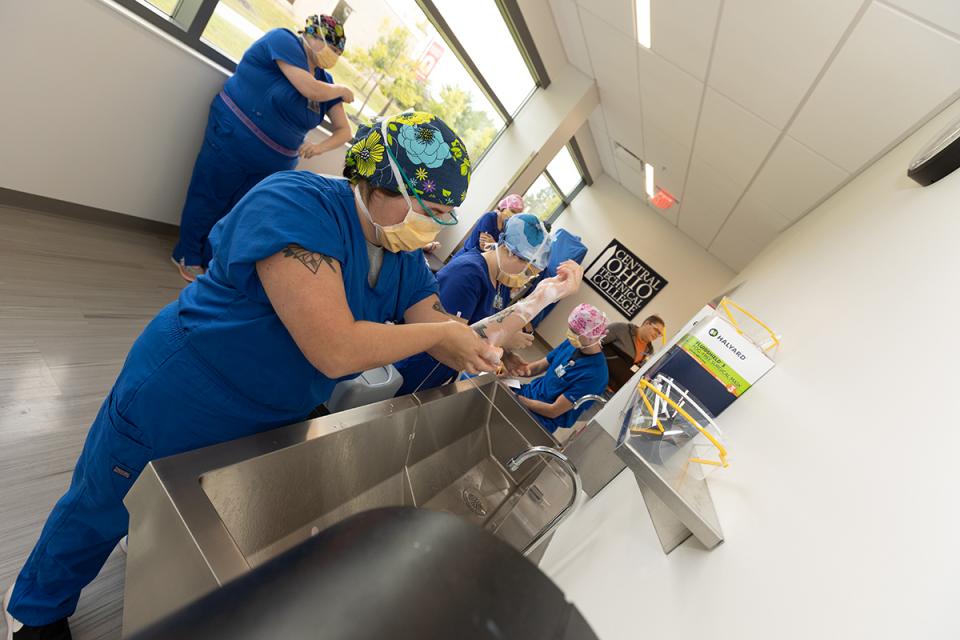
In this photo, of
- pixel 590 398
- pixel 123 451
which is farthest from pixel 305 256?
pixel 590 398

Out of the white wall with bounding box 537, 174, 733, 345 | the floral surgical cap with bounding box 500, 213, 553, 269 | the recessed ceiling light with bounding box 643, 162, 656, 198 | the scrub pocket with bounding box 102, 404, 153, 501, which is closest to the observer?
the scrub pocket with bounding box 102, 404, 153, 501

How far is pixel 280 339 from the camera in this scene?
940 millimetres

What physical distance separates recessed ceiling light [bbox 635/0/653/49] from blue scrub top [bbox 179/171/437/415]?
8.79ft

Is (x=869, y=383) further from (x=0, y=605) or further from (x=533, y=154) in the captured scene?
(x=533, y=154)

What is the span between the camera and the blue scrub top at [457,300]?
6.22 ft

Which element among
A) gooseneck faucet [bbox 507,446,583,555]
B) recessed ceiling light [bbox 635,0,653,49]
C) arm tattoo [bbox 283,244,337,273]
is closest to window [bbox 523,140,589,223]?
recessed ceiling light [bbox 635,0,653,49]

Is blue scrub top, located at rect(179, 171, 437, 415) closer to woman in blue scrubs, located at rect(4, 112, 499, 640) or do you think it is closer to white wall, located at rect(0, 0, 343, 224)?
woman in blue scrubs, located at rect(4, 112, 499, 640)

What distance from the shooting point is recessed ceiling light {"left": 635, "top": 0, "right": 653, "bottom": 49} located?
260 cm

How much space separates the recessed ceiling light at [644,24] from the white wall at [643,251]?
411 cm

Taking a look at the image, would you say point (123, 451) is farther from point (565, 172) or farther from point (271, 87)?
point (565, 172)

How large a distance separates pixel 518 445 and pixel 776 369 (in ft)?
3.25

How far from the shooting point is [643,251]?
6.76 m

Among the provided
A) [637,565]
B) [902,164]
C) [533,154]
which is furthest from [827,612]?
[533,154]

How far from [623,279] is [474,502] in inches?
238
